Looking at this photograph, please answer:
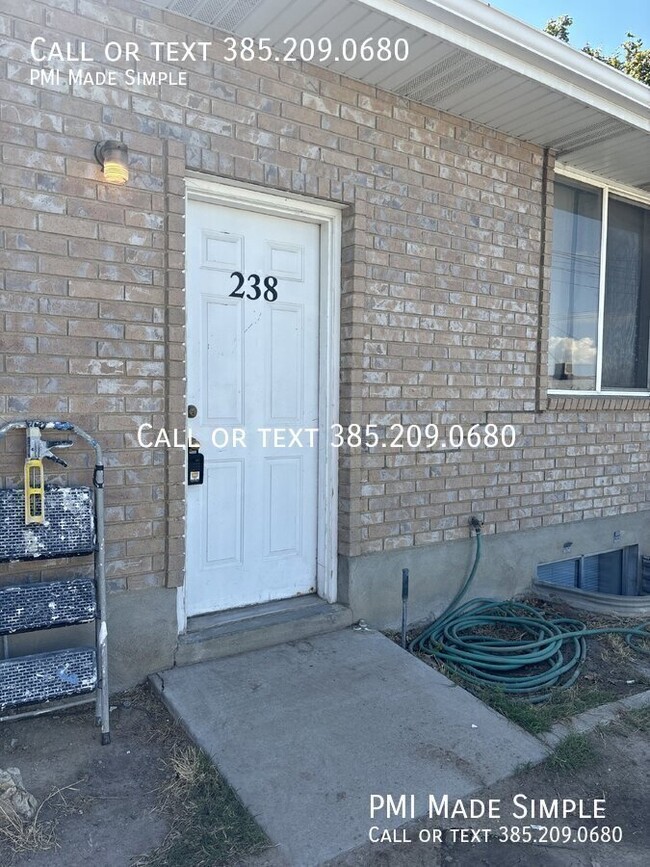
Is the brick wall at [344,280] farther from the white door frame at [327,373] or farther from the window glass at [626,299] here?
the window glass at [626,299]

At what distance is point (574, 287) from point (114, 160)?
4.04m

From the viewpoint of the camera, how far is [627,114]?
180 inches

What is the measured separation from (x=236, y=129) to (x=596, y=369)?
12.4 feet

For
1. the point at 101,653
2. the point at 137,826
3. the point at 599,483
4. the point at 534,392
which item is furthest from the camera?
the point at 599,483

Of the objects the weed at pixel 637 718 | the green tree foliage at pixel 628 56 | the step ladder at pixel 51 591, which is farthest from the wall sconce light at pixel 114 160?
the green tree foliage at pixel 628 56

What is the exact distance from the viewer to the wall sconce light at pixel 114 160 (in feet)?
10.0

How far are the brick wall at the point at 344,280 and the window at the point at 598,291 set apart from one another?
41cm

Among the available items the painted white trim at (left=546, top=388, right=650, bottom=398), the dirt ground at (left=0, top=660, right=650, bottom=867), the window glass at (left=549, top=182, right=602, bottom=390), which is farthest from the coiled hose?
the window glass at (left=549, top=182, right=602, bottom=390)

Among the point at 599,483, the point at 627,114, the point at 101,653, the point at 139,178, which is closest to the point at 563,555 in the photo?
the point at 599,483

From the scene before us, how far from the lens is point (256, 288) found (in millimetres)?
3936

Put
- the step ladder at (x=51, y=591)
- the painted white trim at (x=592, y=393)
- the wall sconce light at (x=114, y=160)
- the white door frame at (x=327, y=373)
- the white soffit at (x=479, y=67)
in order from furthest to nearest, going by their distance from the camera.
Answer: the painted white trim at (x=592, y=393) < the white door frame at (x=327, y=373) < the white soffit at (x=479, y=67) < the wall sconce light at (x=114, y=160) < the step ladder at (x=51, y=591)

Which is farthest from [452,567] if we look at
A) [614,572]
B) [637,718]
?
[614,572]

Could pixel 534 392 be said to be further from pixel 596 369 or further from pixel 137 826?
pixel 137 826

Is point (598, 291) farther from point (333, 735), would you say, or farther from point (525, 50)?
point (333, 735)
